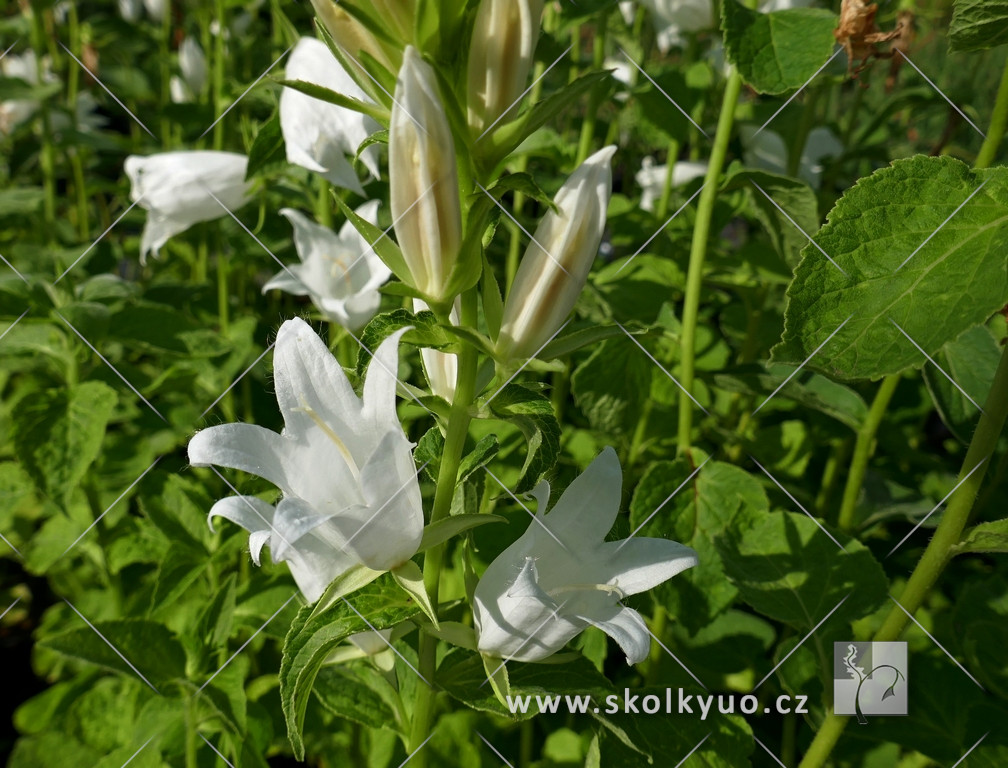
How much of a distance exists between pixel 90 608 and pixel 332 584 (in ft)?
4.19

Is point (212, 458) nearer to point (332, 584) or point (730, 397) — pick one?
point (332, 584)

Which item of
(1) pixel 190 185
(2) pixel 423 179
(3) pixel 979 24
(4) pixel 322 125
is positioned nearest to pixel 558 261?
(2) pixel 423 179

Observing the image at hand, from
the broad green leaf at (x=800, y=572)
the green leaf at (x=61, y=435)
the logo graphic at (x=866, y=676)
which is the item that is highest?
the green leaf at (x=61, y=435)

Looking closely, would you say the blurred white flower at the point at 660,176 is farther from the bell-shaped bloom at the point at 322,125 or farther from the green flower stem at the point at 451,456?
the green flower stem at the point at 451,456

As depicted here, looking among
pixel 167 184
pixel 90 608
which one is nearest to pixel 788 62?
pixel 167 184

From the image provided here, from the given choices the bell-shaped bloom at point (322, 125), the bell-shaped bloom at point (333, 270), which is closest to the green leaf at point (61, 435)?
the bell-shaped bloom at point (333, 270)

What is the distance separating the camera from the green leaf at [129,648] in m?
1.06

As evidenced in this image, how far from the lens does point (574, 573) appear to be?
2.50ft

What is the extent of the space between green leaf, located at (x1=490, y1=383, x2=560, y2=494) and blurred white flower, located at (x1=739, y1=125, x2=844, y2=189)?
4.34 feet

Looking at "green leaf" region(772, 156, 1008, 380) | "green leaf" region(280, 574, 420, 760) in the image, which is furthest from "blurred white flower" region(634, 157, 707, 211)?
"green leaf" region(280, 574, 420, 760)

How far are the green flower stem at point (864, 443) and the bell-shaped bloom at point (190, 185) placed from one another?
46.4 inches

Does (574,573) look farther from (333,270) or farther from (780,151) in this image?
(780,151)

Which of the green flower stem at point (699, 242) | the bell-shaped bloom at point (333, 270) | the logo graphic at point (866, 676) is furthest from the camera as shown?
the bell-shaped bloom at point (333, 270)

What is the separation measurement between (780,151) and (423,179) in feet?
4.94
